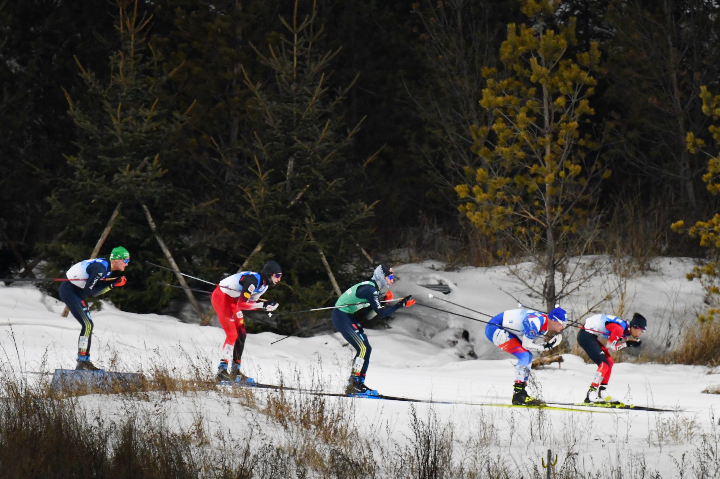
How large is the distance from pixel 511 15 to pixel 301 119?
9.81 metres

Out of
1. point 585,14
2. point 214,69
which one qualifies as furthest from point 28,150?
point 585,14

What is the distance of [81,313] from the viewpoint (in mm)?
13094

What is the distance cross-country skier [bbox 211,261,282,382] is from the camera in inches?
507

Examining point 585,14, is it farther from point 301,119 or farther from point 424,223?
point 301,119

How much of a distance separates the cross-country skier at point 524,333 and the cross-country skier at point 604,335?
45.5 inches

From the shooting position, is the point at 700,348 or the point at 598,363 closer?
the point at 598,363

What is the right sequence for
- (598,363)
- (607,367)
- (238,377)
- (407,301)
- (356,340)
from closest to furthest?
(238,377) < (356,340) < (407,301) < (607,367) < (598,363)

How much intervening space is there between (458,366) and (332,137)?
581 cm

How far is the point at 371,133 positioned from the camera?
29047mm

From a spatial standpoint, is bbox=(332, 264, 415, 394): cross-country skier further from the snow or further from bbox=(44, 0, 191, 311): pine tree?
bbox=(44, 0, 191, 311): pine tree

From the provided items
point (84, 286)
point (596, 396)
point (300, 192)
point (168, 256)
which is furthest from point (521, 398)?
point (168, 256)

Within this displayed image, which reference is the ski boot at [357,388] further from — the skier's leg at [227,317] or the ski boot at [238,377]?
the skier's leg at [227,317]

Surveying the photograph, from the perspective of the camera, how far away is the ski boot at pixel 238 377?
11.9m

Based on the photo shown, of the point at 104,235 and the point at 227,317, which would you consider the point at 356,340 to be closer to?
the point at 227,317
